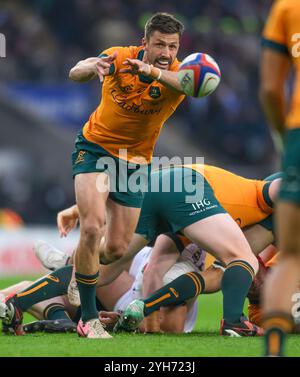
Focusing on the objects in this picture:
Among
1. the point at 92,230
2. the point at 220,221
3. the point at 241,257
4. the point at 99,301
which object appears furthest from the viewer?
the point at 99,301

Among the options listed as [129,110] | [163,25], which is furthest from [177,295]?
[163,25]

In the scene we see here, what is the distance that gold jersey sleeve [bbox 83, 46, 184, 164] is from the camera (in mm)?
6105

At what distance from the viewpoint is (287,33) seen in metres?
3.72

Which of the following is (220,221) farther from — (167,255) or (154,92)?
(154,92)

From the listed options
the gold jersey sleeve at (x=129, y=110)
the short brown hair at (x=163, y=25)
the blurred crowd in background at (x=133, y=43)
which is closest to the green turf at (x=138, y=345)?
the gold jersey sleeve at (x=129, y=110)

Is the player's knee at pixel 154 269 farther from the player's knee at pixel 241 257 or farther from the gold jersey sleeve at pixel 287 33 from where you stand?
the gold jersey sleeve at pixel 287 33

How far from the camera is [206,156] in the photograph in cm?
→ 1842

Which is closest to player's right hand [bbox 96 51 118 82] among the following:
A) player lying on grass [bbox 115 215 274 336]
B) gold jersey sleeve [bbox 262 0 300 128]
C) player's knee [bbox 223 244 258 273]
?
player's knee [bbox 223 244 258 273]

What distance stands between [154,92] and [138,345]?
1.78 meters

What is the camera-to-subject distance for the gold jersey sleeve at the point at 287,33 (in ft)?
12.0

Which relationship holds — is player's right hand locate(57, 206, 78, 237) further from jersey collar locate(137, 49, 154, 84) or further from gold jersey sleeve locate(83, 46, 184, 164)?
jersey collar locate(137, 49, 154, 84)

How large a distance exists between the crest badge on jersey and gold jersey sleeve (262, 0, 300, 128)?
2366mm

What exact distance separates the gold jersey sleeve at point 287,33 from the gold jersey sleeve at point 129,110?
2.34m
